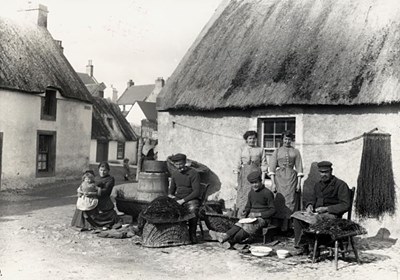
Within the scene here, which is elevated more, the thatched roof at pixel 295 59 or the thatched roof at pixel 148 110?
the thatched roof at pixel 148 110

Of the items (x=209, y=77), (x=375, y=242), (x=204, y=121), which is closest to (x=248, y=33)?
(x=209, y=77)

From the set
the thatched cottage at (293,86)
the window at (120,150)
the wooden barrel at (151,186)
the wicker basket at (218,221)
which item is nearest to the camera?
the wicker basket at (218,221)

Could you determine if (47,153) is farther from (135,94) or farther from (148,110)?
(135,94)

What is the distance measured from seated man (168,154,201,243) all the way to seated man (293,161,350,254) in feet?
6.69

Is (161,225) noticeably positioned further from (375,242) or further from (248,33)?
(248,33)

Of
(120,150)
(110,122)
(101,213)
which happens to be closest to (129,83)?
(120,150)

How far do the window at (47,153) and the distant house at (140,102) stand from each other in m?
26.8

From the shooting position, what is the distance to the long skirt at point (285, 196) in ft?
29.4

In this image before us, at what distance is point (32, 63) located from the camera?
1792cm

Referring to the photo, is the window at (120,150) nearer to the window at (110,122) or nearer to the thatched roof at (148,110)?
the window at (110,122)

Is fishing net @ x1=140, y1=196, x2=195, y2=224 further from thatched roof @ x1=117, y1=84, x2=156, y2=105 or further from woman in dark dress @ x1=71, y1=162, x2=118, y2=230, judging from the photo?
thatched roof @ x1=117, y1=84, x2=156, y2=105

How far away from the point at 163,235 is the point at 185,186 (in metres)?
1.37

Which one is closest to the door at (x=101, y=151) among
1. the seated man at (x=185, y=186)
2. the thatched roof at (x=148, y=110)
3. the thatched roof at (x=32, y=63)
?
the thatched roof at (x=32, y=63)

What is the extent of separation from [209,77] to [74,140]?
1033 centimetres
